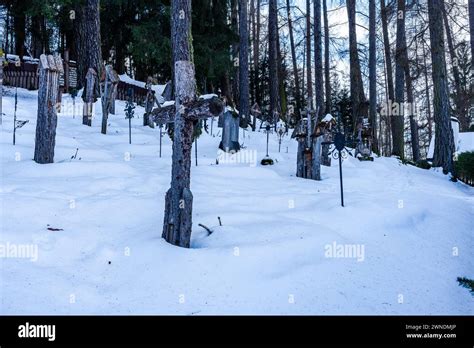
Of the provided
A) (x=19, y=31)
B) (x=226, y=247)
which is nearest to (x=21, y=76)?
(x=19, y=31)

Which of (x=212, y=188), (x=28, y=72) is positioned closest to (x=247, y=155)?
(x=212, y=188)

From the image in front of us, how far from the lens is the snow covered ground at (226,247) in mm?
3088

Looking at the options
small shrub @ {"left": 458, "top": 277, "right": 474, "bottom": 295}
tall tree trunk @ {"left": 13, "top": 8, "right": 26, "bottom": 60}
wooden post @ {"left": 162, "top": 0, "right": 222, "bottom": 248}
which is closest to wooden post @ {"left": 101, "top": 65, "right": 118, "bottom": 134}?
wooden post @ {"left": 162, "top": 0, "right": 222, "bottom": 248}

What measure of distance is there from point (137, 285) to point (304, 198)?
3303 mm

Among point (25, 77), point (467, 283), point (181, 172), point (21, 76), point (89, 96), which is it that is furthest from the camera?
point (25, 77)

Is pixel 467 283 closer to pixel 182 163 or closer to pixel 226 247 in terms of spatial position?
pixel 226 247

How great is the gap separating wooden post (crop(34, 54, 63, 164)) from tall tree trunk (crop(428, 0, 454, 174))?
Result: 395 inches

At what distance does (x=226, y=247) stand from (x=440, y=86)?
981 centimetres

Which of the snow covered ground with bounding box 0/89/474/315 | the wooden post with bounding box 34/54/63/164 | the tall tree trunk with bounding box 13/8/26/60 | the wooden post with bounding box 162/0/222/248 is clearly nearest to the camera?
the snow covered ground with bounding box 0/89/474/315

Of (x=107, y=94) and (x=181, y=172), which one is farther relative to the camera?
(x=107, y=94)

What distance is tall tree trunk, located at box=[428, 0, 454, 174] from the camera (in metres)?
10.7

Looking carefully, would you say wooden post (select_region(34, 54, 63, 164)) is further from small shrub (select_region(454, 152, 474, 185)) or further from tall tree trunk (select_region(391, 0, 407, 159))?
tall tree trunk (select_region(391, 0, 407, 159))

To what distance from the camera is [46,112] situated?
687 cm

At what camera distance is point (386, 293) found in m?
3.31
